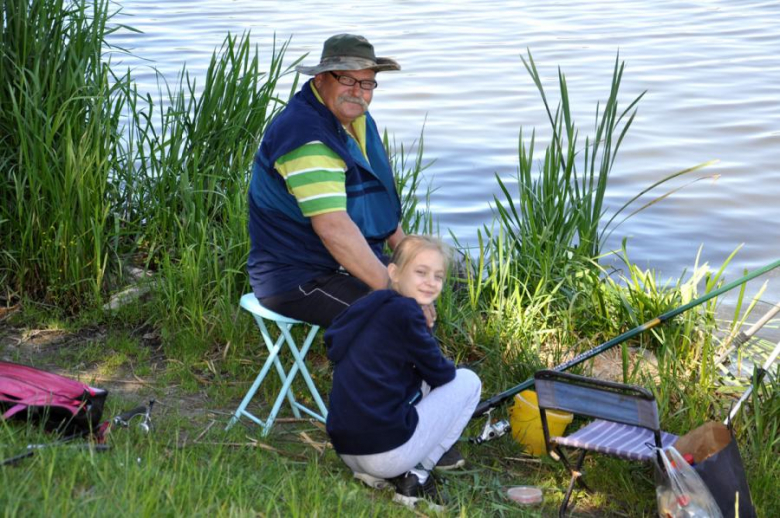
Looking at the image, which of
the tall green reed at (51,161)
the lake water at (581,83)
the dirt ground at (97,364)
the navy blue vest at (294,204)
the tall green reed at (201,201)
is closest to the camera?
the navy blue vest at (294,204)

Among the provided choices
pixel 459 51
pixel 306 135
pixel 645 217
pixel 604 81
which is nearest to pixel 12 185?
pixel 306 135

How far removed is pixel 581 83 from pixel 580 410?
800cm

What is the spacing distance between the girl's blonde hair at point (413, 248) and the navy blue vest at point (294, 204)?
466 mm

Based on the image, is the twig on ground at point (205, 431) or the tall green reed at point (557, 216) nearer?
the twig on ground at point (205, 431)

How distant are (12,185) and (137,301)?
0.80 meters

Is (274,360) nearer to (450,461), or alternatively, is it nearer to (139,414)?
(139,414)

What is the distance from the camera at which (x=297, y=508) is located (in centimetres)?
308

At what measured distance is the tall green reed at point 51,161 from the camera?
5.27 meters

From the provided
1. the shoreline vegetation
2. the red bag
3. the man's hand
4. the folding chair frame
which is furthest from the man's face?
the red bag

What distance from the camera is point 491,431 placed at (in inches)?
169

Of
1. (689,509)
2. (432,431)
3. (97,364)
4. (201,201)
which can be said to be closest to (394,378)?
(432,431)

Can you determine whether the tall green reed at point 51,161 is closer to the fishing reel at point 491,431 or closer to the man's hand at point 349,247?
the man's hand at point 349,247

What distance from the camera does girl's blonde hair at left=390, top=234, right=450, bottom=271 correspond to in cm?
379

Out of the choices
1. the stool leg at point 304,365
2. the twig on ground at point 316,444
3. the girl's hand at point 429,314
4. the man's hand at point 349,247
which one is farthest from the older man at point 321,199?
the twig on ground at point 316,444
